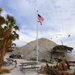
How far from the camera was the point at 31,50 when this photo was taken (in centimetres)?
4175

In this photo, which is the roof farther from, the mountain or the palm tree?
the palm tree

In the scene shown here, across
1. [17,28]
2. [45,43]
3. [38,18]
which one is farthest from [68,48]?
[17,28]

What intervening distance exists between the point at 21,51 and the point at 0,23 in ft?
83.5

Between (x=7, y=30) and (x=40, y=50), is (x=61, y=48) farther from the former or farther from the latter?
(x=7, y=30)

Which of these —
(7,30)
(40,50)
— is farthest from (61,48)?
(7,30)

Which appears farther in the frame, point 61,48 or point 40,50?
point 40,50

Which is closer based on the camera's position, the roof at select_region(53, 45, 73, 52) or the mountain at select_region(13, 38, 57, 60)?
the roof at select_region(53, 45, 73, 52)

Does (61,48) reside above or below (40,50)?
above

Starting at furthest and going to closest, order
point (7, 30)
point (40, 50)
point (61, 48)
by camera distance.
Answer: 1. point (40, 50)
2. point (61, 48)
3. point (7, 30)

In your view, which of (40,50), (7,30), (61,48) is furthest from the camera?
(40,50)

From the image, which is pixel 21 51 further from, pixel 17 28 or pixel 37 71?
pixel 37 71

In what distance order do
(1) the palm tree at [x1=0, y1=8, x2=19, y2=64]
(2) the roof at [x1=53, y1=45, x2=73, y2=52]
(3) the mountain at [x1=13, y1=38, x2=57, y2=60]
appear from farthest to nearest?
(3) the mountain at [x1=13, y1=38, x2=57, y2=60]
(2) the roof at [x1=53, y1=45, x2=73, y2=52]
(1) the palm tree at [x1=0, y1=8, x2=19, y2=64]

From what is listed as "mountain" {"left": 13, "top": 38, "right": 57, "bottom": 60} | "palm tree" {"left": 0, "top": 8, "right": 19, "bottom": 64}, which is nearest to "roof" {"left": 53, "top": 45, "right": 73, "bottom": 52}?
"mountain" {"left": 13, "top": 38, "right": 57, "bottom": 60}

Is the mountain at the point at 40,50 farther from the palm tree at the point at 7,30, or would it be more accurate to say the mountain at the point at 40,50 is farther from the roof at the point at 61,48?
the palm tree at the point at 7,30
